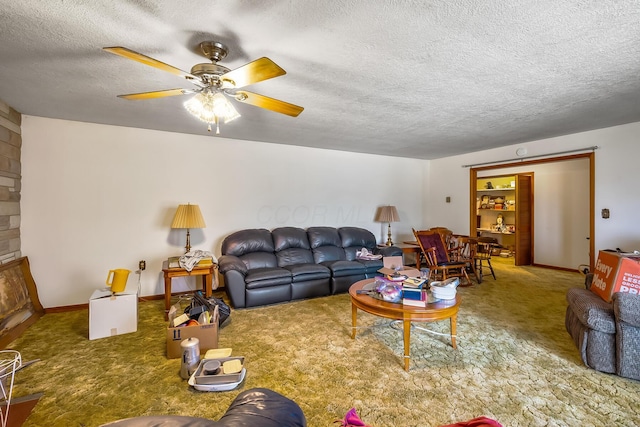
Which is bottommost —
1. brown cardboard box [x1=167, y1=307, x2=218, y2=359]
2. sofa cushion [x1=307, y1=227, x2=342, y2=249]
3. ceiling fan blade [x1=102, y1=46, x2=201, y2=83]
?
brown cardboard box [x1=167, y1=307, x2=218, y2=359]

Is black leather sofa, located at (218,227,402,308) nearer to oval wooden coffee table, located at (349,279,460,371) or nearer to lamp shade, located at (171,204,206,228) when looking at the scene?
lamp shade, located at (171,204,206,228)

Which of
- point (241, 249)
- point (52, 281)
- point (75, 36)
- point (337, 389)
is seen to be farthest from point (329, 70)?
point (52, 281)

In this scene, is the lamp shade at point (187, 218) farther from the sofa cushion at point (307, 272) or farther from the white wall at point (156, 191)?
the sofa cushion at point (307, 272)

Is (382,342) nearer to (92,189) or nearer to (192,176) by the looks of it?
(192,176)

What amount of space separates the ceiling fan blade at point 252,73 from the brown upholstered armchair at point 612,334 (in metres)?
2.84

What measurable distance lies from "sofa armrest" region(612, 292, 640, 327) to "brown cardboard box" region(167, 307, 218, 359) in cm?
314

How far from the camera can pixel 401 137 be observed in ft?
13.9

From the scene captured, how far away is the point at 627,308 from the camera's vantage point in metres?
2.00

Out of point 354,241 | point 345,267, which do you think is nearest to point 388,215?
point 354,241

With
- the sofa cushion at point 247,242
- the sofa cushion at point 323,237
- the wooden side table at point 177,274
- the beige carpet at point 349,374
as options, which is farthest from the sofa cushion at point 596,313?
the wooden side table at point 177,274

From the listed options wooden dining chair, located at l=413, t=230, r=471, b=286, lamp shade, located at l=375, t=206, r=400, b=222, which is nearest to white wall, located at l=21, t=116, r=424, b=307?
lamp shade, located at l=375, t=206, r=400, b=222

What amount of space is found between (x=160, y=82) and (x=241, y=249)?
234 cm

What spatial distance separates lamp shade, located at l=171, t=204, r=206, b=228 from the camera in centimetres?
359

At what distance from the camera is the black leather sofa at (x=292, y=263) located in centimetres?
349
